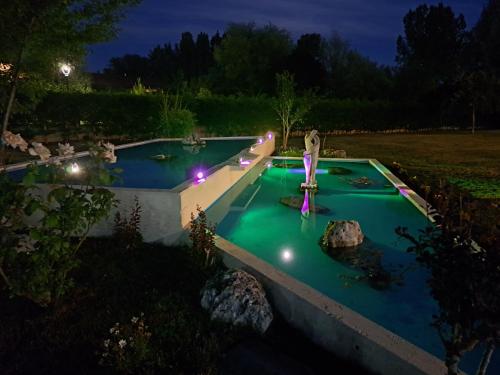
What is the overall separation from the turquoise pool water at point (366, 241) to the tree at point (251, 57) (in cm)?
2230

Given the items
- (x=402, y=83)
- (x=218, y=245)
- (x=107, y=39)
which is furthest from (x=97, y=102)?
(x=402, y=83)

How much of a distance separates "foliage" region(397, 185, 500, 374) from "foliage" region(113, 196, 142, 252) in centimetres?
404

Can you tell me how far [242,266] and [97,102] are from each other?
18.0m

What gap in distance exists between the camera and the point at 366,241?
6.69 meters

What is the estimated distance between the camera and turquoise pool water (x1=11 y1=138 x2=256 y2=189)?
30.3 ft

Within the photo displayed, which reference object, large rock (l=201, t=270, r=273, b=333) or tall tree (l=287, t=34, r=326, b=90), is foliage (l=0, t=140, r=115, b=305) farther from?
tall tree (l=287, t=34, r=326, b=90)

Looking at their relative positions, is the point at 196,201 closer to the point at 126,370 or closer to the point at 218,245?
the point at 218,245

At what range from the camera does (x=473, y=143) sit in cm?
1919

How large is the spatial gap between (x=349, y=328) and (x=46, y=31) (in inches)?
192

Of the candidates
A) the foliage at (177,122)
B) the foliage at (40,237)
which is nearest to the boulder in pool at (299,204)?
the foliage at (40,237)

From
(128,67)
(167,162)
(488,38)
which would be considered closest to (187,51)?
(128,67)

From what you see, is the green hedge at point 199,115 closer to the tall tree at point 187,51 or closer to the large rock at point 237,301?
the large rock at point 237,301

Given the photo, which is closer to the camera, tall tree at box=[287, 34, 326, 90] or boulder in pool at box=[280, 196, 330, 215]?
boulder in pool at box=[280, 196, 330, 215]

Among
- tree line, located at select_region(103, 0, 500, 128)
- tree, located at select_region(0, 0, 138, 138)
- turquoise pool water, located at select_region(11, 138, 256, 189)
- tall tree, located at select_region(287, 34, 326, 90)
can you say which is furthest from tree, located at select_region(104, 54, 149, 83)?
tree, located at select_region(0, 0, 138, 138)
